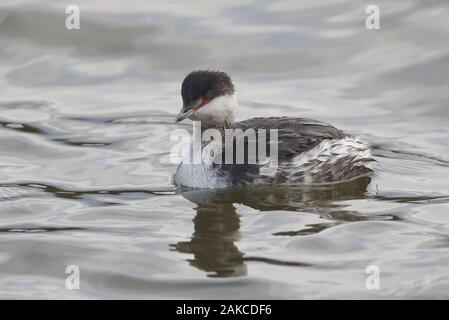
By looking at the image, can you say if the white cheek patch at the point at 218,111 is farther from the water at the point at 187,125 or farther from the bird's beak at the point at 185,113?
the water at the point at 187,125

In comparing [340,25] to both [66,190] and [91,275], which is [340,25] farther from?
[91,275]

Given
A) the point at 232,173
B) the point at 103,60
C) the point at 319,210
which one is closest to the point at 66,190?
the point at 232,173

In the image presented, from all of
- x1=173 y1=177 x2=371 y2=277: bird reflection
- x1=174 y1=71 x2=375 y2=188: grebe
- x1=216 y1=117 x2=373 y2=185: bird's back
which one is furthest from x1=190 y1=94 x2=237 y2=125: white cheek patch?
x1=173 y1=177 x2=371 y2=277: bird reflection

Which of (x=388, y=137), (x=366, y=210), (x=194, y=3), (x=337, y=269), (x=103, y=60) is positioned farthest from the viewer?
(x=194, y=3)

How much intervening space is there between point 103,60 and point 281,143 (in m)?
4.71

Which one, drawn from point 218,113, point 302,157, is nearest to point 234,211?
point 302,157

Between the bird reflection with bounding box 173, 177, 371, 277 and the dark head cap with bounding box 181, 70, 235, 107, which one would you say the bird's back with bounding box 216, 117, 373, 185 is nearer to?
the bird reflection with bounding box 173, 177, 371, 277

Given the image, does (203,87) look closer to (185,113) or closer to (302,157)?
(185,113)

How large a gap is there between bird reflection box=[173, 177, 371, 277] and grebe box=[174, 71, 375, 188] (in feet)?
0.33

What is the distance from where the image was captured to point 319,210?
9438mm

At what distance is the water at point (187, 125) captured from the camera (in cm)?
809

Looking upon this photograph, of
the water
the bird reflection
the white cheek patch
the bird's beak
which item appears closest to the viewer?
the water

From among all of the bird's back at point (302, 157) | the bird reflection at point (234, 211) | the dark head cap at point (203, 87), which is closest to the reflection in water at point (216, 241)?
the bird reflection at point (234, 211)

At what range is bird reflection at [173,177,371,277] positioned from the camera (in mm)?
8297
